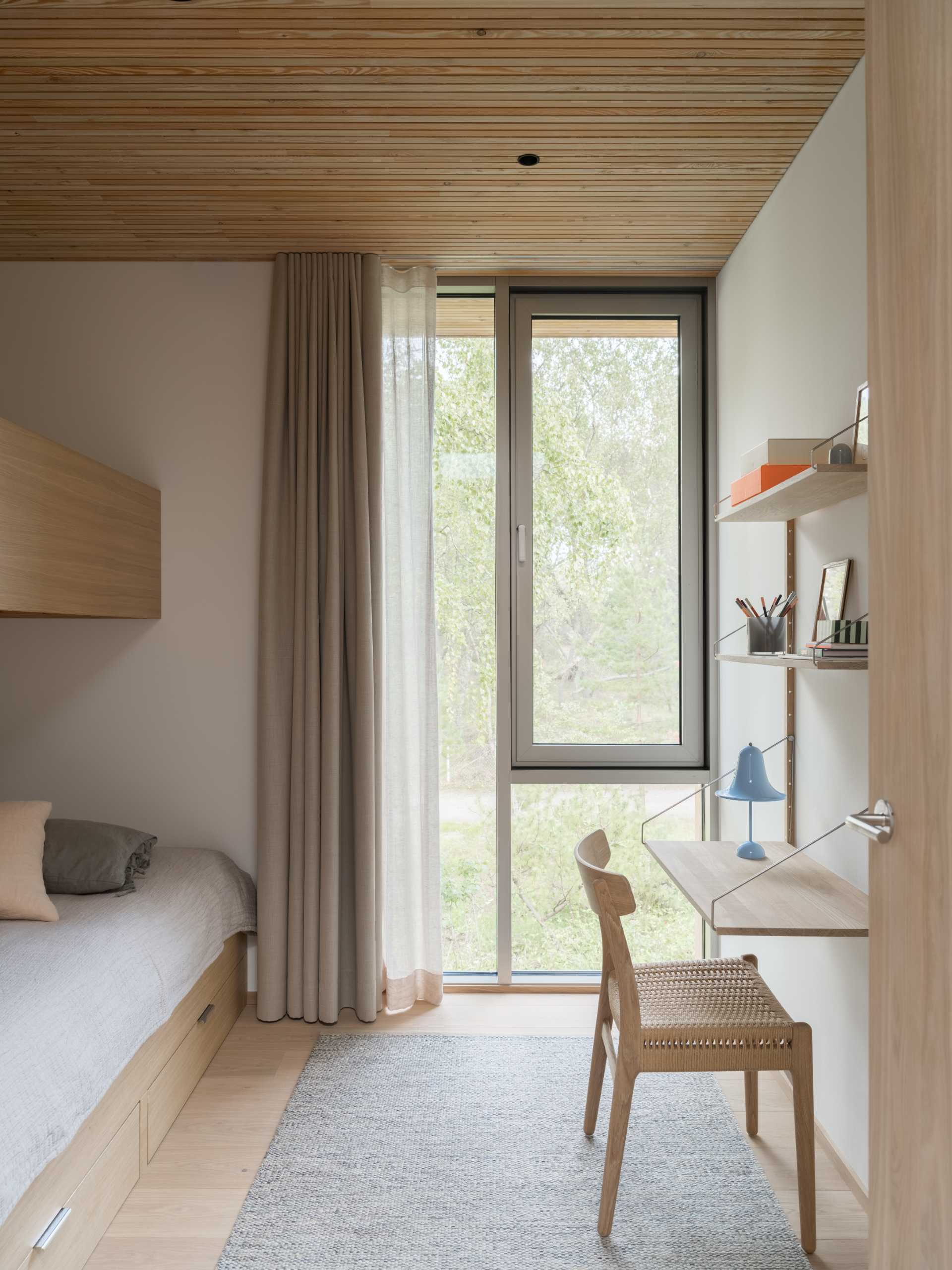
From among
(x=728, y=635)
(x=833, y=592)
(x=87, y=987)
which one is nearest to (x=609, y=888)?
(x=833, y=592)

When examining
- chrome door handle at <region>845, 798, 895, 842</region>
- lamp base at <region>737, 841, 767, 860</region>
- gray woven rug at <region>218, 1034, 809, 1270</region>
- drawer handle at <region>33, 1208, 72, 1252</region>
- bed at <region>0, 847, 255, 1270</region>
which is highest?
chrome door handle at <region>845, 798, 895, 842</region>

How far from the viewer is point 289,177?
7.81 ft

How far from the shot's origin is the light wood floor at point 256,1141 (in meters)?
1.78

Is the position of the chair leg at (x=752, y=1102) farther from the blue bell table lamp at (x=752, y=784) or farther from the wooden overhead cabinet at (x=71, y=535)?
the wooden overhead cabinet at (x=71, y=535)

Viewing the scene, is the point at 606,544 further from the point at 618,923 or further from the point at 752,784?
the point at 618,923

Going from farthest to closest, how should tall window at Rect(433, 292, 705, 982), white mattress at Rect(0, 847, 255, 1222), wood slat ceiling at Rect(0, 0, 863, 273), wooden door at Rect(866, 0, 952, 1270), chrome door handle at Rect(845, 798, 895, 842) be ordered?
1. tall window at Rect(433, 292, 705, 982)
2. wood slat ceiling at Rect(0, 0, 863, 273)
3. white mattress at Rect(0, 847, 255, 1222)
4. chrome door handle at Rect(845, 798, 895, 842)
5. wooden door at Rect(866, 0, 952, 1270)

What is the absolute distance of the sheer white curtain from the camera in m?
2.92

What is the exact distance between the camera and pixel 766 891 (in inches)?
77.5

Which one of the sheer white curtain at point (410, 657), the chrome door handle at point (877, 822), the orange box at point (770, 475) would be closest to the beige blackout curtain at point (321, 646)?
the sheer white curtain at point (410, 657)

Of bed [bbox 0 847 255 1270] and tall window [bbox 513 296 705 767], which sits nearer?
bed [bbox 0 847 255 1270]

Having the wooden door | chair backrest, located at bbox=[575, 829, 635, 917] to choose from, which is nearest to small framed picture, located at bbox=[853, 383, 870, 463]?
the wooden door

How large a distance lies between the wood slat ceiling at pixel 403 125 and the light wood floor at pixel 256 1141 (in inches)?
99.6

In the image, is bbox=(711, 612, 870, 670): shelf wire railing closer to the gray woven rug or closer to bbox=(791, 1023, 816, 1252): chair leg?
bbox=(791, 1023, 816, 1252): chair leg

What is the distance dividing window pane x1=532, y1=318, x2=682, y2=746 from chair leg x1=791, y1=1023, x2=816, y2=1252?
1402 millimetres
